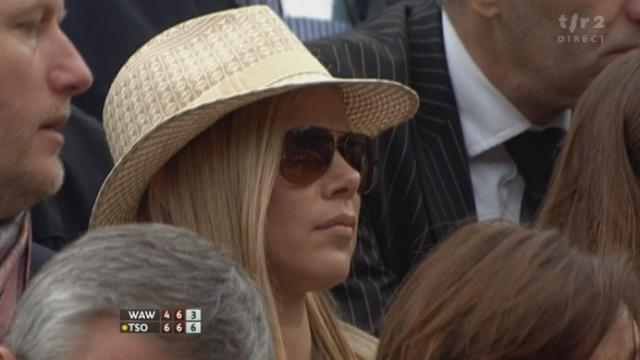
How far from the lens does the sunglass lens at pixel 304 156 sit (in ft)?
11.3

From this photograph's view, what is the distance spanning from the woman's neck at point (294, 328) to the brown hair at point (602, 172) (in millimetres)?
546

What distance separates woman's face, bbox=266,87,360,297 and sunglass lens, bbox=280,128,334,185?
11 millimetres

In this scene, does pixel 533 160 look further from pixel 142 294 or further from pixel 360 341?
pixel 142 294

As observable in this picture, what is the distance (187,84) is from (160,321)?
40.9 inches

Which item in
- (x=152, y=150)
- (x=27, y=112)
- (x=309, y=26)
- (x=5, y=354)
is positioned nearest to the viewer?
(x=5, y=354)

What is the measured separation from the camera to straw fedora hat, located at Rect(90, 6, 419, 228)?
337cm

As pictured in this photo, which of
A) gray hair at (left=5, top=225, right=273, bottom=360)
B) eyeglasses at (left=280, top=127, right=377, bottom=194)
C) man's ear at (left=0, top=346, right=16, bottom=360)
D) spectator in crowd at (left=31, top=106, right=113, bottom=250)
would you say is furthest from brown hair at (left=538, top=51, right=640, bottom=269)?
man's ear at (left=0, top=346, right=16, bottom=360)

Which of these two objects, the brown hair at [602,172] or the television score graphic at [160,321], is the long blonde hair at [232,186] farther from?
the television score graphic at [160,321]

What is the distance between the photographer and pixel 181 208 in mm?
3420

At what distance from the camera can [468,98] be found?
4.56 metres

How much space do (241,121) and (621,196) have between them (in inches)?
31.7

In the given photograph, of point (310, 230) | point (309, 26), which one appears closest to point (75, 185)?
point (310, 230)

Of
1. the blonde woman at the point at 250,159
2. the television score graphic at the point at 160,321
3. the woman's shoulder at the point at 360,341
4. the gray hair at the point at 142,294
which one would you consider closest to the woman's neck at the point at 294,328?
the blonde woman at the point at 250,159

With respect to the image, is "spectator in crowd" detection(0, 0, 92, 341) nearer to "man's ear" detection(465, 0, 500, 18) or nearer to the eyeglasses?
the eyeglasses
